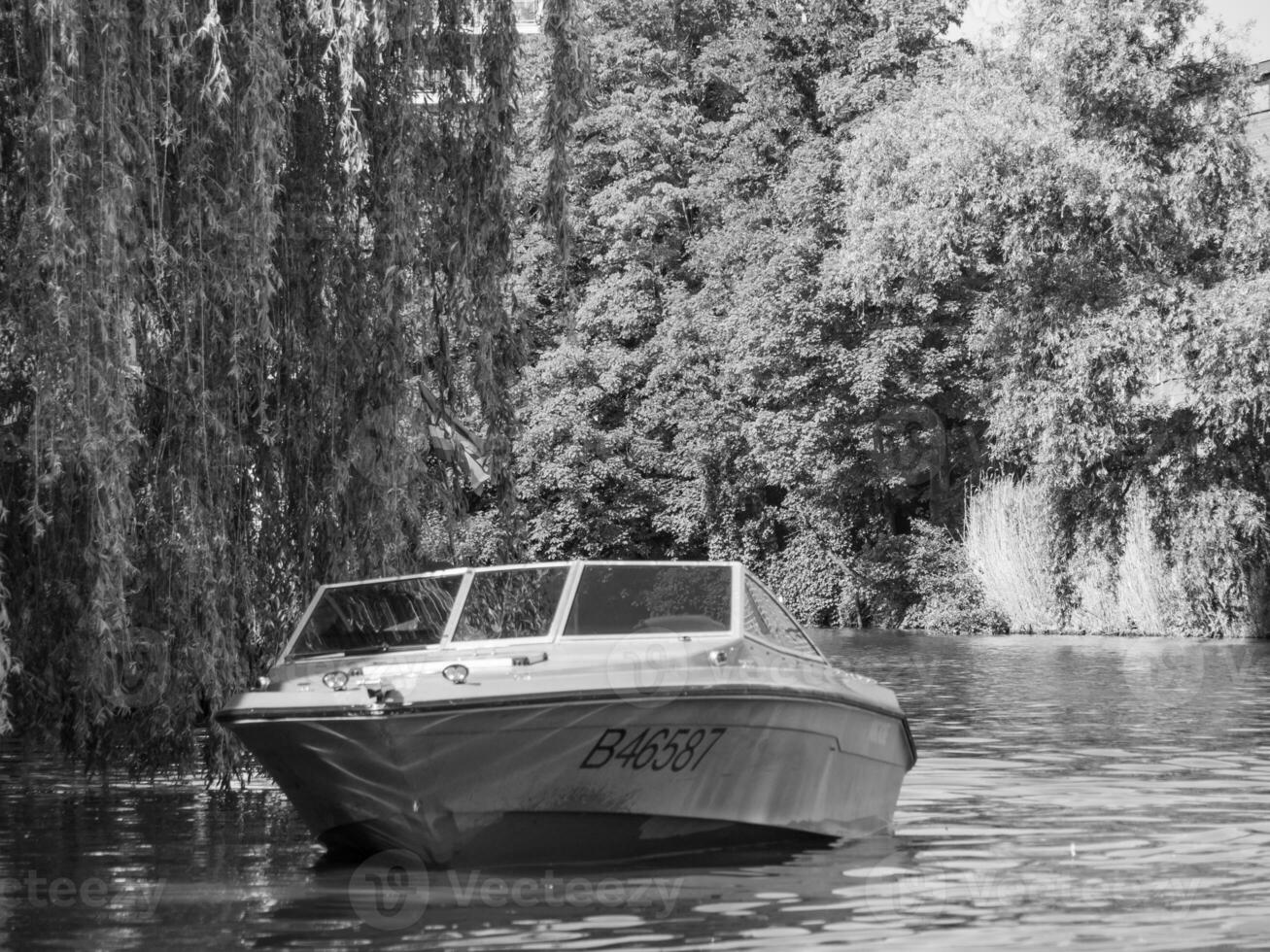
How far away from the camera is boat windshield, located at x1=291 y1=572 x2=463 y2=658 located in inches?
452

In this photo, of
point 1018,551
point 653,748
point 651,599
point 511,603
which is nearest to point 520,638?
point 511,603

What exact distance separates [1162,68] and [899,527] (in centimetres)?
1658

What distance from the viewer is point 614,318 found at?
174 feet

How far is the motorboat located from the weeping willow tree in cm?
112

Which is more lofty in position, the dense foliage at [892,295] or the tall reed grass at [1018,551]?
the dense foliage at [892,295]

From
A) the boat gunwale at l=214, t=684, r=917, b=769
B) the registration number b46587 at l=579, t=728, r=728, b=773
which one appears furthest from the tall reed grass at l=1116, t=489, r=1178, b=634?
the registration number b46587 at l=579, t=728, r=728, b=773

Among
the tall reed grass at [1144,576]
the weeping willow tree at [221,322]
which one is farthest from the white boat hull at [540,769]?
the tall reed grass at [1144,576]

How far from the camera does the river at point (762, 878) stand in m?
8.72

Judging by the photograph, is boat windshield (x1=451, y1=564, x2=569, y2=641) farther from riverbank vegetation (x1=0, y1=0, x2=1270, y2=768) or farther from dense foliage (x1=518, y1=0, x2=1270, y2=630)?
dense foliage (x1=518, y1=0, x2=1270, y2=630)

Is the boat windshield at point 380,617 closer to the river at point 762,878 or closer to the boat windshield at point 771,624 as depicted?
the river at point 762,878

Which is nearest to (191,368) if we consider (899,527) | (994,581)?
(994,581)

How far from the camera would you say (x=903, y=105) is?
43.1m

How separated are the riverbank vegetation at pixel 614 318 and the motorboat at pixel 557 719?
4.61 ft

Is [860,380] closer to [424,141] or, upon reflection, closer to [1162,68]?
[1162,68]
